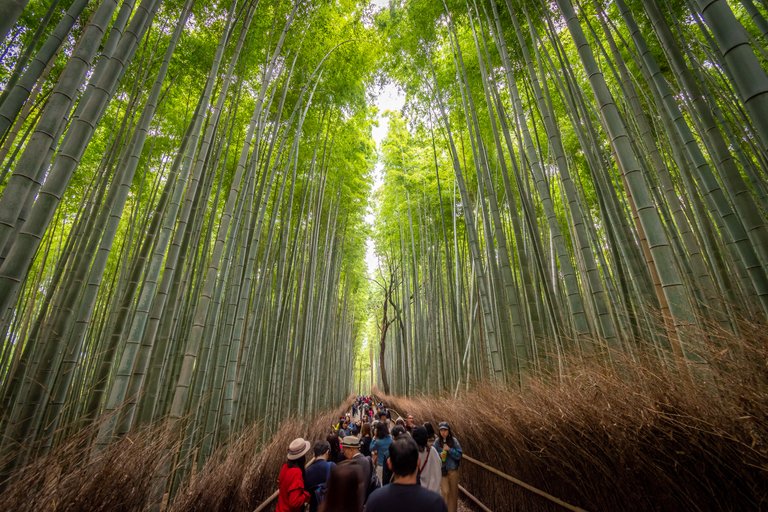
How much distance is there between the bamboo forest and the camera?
1186 mm

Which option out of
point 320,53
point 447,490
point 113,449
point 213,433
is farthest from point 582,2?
point 213,433

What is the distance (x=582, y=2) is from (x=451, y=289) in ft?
14.5

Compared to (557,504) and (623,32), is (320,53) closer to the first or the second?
(623,32)

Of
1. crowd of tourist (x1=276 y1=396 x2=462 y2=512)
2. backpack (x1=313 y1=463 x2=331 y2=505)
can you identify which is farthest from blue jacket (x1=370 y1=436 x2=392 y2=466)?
backpack (x1=313 y1=463 x2=331 y2=505)

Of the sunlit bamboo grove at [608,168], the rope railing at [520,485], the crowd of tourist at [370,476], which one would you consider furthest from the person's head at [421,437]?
the sunlit bamboo grove at [608,168]

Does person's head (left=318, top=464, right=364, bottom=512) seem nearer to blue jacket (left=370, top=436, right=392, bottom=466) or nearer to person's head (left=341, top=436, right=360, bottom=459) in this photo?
person's head (left=341, top=436, right=360, bottom=459)

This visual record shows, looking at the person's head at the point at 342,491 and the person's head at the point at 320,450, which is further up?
the person's head at the point at 342,491

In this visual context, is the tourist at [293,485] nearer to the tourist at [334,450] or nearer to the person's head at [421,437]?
the person's head at [421,437]

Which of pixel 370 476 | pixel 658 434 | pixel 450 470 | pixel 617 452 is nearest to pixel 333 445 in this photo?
pixel 370 476

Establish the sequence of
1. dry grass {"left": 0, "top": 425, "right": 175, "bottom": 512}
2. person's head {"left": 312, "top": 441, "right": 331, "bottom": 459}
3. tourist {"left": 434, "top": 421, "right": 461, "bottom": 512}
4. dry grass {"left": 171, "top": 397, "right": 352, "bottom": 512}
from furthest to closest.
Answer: tourist {"left": 434, "top": 421, "right": 461, "bottom": 512}
person's head {"left": 312, "top": 441, "right": 331, "bottom": 459}
dry grass {"left": 171, "top": 397, "right": 352, "bottom": 512}
dry grass {"left": 0, "top": 425, "right": 175, "bottom": 512}

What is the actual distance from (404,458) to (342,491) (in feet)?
1.17

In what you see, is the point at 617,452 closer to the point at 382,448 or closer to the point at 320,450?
the point at 320,450

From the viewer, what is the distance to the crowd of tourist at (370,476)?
114cm

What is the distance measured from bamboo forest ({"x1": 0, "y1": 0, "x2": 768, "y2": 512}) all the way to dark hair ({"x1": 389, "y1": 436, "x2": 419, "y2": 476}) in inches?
34.2
